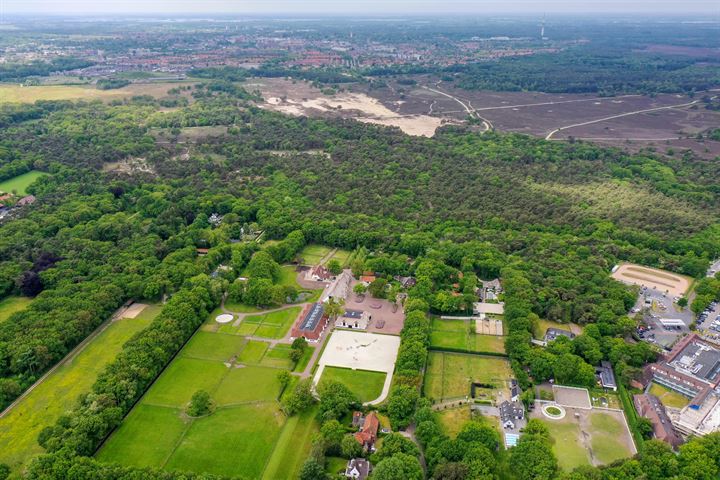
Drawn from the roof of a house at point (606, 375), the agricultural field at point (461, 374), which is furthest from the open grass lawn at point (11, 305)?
the roof of a house at point (606, 375)

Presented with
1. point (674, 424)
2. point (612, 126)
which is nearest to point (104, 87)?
point (612, 126)

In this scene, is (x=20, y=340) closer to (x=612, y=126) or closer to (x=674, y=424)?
(x=674, y=424)

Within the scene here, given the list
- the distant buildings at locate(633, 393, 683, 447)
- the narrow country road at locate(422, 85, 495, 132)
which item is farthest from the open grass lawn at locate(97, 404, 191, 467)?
the narrow country road at locate(422, 85, 495, 132)

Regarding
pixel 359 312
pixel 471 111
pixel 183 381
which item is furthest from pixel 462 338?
pixel 471 111

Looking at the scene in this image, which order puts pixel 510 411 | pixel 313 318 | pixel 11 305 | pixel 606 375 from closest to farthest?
1. pixel 510 411
2. pixel 606 375
3. pixel 313 318
4. pixel 11 305

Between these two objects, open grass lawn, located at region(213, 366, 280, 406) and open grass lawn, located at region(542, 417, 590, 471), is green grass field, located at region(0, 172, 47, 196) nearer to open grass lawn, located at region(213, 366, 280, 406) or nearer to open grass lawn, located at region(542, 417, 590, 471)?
open grass lawn, located at region(213, 366, 280, 406)

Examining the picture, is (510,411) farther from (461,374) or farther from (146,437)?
(146,437)
